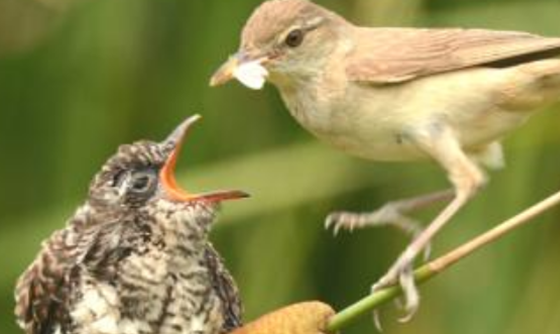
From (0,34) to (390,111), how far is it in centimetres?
250

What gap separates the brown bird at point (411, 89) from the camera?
4.41 meters

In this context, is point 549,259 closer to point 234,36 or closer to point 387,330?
point 387,330

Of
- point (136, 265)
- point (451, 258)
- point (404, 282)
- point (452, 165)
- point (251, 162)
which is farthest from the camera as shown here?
point (251, 162)

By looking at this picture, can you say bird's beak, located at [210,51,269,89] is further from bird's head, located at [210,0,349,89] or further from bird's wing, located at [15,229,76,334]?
bird's wing, located at [15,229,76,334]

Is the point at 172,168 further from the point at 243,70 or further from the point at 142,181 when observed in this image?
the point at 243,70

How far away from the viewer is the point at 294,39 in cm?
495

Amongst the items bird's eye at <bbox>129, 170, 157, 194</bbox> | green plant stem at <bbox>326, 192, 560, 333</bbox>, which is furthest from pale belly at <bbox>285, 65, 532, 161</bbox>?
green plant stem at <bbox>326, 192, 560, 333</bbox>

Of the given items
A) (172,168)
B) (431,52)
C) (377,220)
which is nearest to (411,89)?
(431,52)

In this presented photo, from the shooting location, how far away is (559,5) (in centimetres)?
561

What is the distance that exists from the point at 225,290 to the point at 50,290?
0.46 m

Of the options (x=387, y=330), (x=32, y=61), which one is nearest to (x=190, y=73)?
(x=32, y=61)

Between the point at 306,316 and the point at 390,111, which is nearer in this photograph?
the point at 306,316

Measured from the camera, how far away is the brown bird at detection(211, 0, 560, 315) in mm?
4414

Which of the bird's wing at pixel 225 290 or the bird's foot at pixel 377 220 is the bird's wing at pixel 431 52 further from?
the bird's wing at pixel 225 290
